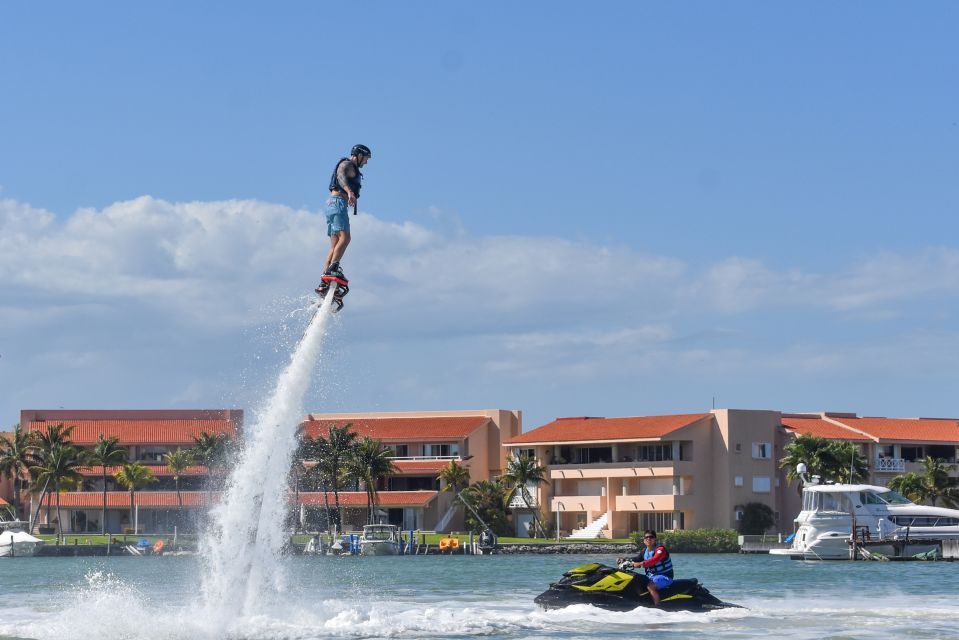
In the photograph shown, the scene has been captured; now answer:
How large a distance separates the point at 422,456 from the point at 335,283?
93.3 meters

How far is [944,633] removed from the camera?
3681 cm

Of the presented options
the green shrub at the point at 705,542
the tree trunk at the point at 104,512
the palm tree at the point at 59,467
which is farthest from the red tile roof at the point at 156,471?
the green shrub at the point at 705,542

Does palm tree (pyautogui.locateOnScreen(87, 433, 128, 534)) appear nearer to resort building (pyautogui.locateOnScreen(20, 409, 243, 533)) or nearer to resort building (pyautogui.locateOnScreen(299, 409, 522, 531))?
resort building (pyautogui.locateOnScreen(20, 409, 243, 533))

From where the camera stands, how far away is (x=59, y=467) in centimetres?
11519

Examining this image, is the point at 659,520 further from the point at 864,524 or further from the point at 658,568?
the point at 658,568

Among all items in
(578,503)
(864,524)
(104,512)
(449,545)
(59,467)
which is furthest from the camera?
(104,512)

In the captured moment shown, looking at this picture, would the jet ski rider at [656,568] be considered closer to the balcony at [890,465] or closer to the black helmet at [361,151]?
the black helmet at [361,151]

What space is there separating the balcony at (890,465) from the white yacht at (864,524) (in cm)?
2313

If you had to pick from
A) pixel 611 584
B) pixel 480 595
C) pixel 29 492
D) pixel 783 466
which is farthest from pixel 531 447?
pixel 611 584

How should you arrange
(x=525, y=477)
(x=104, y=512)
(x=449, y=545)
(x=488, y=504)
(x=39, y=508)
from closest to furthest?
(x=449, y=545) < (x=525, y=477) < (x=488, y=504) < (x=104, y=512) < (x=39, y=508)

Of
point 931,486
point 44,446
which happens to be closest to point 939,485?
point 931,486

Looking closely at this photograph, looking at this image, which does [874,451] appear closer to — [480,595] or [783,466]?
[783,466]

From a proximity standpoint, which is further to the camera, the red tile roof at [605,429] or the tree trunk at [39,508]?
the tree trunk at [39,508]

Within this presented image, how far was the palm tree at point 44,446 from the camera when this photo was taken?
11669 centimetres
